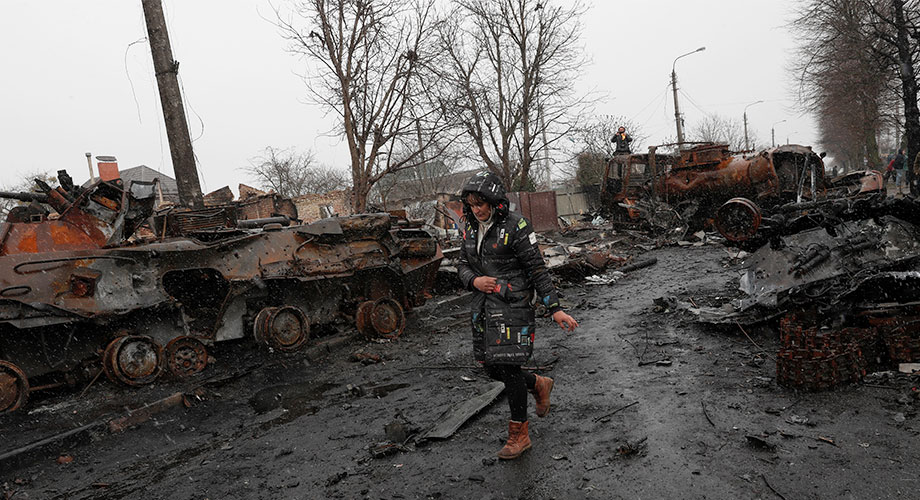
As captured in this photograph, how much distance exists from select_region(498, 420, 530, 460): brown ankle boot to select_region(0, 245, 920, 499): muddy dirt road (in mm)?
50

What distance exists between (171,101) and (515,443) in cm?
760

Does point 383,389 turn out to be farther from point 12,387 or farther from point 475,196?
point 12,387

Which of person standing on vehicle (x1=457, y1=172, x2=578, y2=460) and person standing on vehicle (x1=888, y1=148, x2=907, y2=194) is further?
person standing on vehicle (x1=888, y1=148, x2=907, y2=194)

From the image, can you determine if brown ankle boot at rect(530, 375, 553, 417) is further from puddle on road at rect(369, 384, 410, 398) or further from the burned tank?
the burned tank

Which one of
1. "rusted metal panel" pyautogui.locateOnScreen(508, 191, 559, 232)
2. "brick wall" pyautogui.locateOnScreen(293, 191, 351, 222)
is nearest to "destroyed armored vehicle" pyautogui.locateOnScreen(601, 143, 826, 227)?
"rusted metal panel" pyautogui.locateOnScreen(508, 191, 559, 232)

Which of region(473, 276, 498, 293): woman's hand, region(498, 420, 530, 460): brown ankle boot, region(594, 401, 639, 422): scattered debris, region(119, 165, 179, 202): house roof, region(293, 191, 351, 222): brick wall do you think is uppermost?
region(119, 165, 179, 202): house roof

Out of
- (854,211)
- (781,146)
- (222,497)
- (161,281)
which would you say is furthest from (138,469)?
(781,146)

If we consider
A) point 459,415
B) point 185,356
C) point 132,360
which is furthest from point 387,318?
point 459,415

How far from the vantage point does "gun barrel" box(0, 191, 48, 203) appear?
6.00m

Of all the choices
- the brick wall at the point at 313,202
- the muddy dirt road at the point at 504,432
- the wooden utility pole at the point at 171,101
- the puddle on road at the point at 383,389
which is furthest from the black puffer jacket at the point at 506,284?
the brick wall at the point at 313,202

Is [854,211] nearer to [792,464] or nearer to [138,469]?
[792,464]

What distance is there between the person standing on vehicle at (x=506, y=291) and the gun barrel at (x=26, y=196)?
546 cm

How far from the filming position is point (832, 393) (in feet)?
13.0

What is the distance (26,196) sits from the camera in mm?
6117
